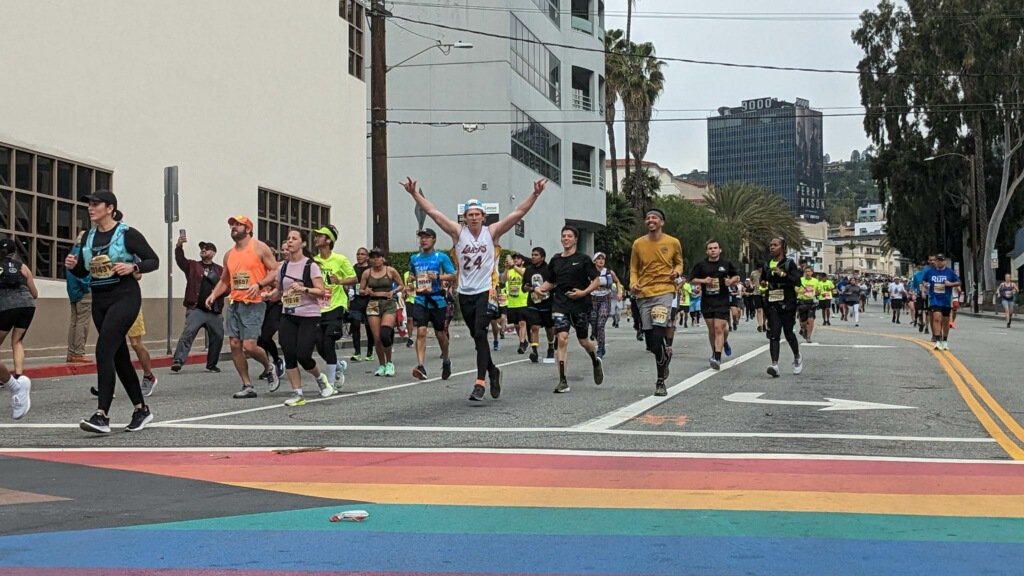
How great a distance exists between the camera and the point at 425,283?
43.8 ft

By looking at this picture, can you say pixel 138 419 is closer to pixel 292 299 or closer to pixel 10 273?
pixel 292 299

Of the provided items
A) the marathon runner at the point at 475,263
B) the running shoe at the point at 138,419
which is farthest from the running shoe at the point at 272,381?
the running shoe at the point at 138,419

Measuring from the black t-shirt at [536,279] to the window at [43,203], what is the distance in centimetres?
751

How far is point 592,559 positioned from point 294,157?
75.5 feet

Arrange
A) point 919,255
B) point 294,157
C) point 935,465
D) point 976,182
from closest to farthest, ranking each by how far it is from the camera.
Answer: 1. point 935,465
2. point 294,157
3. point 976,182
4. point 919,255

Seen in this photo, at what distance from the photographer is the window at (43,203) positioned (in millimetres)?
17203

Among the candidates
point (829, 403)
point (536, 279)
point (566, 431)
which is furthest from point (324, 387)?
point (536, 279)

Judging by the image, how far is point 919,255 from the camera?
63.1 metres

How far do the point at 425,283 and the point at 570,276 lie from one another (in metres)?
1.83

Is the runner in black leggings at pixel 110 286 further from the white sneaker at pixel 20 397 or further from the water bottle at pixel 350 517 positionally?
the water bottle at pixel 350 517

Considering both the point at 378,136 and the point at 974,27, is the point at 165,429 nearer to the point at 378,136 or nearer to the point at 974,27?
the point at 378,136

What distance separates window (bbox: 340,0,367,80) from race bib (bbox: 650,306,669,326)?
789 inches

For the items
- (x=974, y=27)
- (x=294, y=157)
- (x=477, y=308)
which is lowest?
(x=477, y=308)

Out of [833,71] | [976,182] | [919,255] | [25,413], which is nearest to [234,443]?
[25,413]
